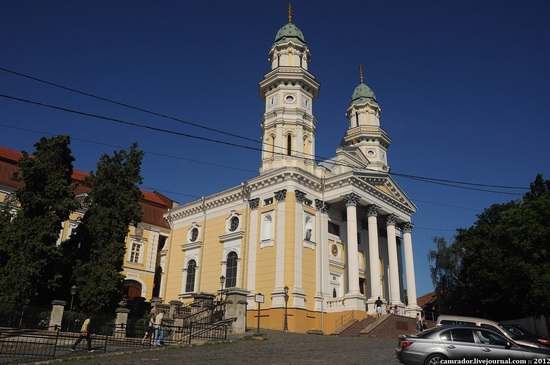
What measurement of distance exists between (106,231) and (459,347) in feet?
65.8

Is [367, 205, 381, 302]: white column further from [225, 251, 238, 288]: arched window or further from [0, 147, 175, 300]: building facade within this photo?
[0, 147, 175, 300]: building facade

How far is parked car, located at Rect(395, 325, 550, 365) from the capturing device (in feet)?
35.7

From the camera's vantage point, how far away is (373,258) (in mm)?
32156

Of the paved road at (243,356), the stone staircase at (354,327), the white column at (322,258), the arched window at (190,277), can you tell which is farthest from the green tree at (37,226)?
the white column at (322,258)

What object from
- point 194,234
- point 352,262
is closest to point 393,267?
point 352,262

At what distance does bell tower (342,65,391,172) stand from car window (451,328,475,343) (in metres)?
33.4

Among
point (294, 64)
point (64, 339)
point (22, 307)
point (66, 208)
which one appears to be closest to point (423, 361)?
point (64, 339)

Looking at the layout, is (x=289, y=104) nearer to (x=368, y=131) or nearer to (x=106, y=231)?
(x=368, y=131)

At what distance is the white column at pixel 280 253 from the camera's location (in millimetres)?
28766

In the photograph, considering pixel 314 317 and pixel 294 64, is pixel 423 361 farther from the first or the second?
pixel 294 64

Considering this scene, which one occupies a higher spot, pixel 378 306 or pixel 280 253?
pixel 280 253

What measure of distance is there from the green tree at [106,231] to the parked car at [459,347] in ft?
58.4

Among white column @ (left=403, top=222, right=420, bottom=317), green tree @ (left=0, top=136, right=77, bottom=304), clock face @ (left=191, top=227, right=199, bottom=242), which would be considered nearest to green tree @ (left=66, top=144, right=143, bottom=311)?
green tree @ (left=0, top=136, right=77, bottom=304)

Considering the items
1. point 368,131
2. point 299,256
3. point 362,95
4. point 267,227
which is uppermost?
point 362,95
